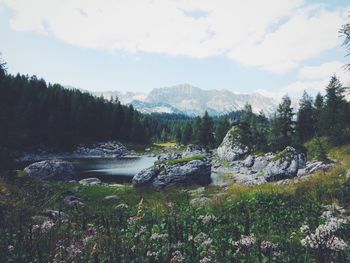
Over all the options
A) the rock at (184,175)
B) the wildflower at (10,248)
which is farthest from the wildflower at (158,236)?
the rock at (184,175)

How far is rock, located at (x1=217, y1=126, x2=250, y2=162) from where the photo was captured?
249ft

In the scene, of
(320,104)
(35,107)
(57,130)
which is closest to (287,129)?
(320,104)

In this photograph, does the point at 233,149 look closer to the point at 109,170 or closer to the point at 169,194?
the point at 109,170

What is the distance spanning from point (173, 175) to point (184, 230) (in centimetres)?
2502

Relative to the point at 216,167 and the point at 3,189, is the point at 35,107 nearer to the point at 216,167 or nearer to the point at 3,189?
the point at 216,167

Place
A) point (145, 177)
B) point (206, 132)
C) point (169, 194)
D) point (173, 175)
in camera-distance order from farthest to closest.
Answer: point (206, 132) < point (173, 175) < point (145, 177) < point (169, 194)

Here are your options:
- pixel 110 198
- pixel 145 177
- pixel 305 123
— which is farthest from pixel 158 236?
pixel 305 123

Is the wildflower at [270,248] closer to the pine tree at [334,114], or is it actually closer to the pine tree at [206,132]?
the pine tree at [334,114]

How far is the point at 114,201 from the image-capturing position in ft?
66.6

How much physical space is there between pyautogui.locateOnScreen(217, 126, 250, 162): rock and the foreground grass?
57.6 metres

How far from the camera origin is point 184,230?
8766mm

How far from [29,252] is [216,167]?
5532 cm

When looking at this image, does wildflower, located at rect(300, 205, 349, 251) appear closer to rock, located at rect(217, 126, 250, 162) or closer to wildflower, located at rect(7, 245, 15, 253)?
wildflower, located at rect(7, 245, 15, 253)

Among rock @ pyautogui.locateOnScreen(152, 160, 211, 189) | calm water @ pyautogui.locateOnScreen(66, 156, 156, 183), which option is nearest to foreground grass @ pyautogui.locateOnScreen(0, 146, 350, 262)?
rock @ pyautogui.locateOnScreen(152, 160, 211, 189)
